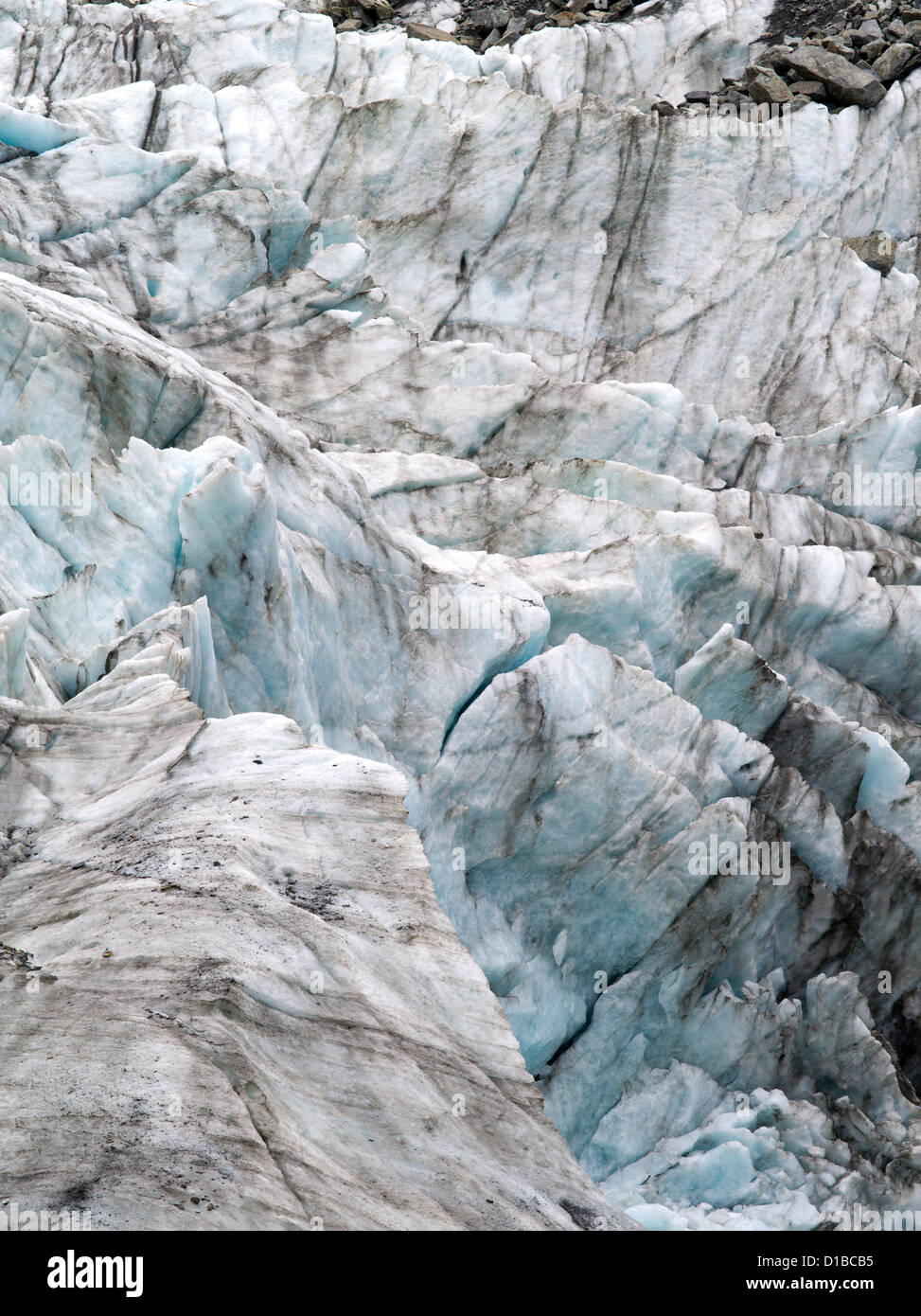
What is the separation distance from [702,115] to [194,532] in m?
21.7

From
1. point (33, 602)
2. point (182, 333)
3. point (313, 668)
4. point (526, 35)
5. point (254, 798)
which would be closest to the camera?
point (254, 798)

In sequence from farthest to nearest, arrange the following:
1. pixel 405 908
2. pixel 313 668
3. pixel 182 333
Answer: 1. pixel 182 333
2. pixel 313 668
3. pixel 405 908

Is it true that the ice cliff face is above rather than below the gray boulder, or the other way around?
below

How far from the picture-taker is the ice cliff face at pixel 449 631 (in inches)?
312

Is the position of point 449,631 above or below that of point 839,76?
below

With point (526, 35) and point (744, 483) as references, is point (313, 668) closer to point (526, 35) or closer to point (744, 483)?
point (744, 483)

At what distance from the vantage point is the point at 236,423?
17.3 metres

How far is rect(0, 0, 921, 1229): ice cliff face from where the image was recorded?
7914mm

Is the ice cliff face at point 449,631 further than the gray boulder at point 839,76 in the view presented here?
No

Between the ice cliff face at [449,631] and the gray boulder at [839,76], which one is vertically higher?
the gray boulder at [839,76]

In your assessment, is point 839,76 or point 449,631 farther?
point 839,76

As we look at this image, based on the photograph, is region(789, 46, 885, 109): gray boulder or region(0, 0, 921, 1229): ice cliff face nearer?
region(0, 0, 921, 1229): ice cliff face

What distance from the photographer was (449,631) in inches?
708
